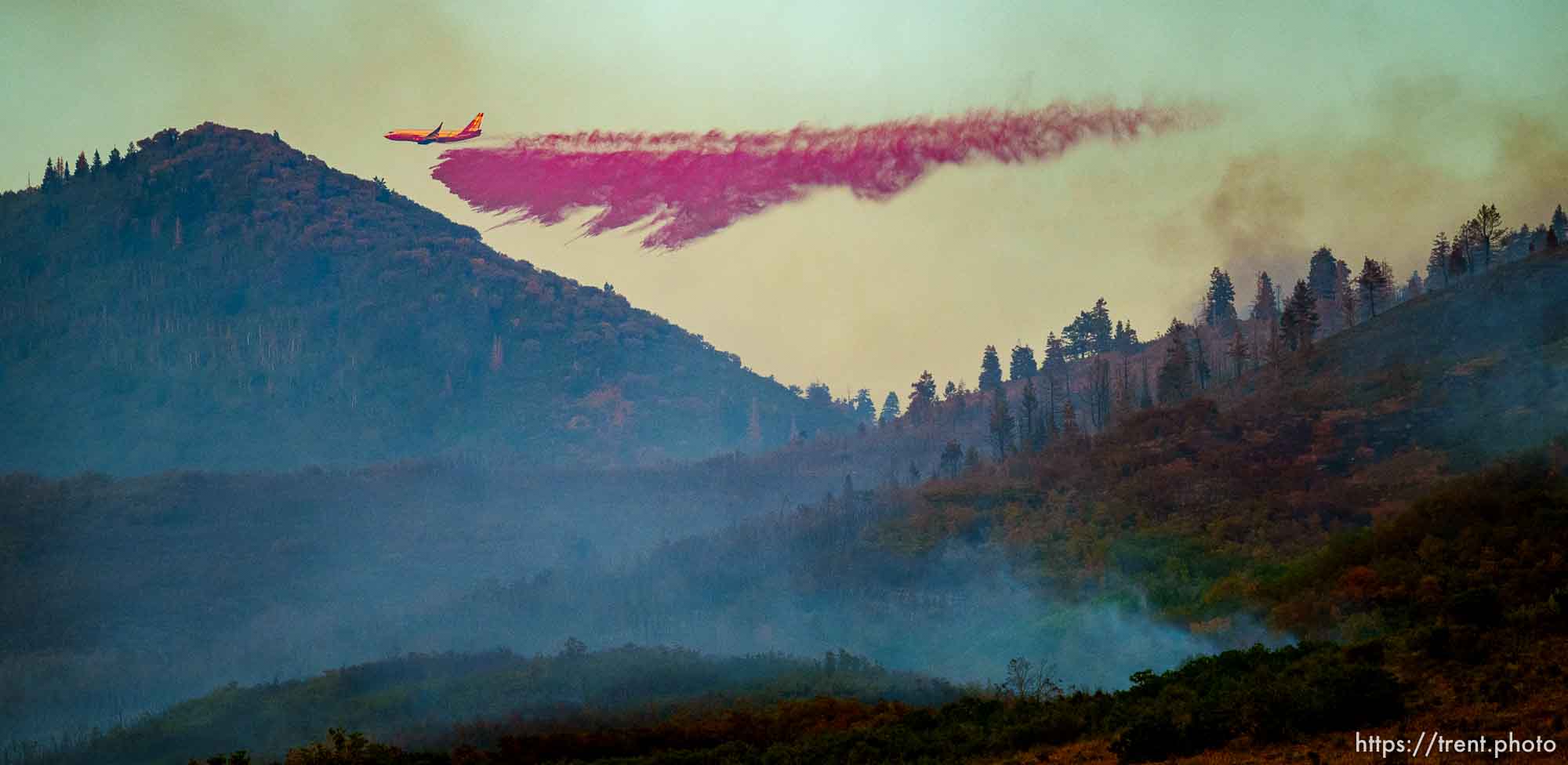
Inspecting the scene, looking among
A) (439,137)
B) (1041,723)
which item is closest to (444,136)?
(439,137)

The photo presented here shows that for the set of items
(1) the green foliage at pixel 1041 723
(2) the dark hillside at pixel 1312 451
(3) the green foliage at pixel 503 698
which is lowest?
(1) the green foliage at pixel 1041 723

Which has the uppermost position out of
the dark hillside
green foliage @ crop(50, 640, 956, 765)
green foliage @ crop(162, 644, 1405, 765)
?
the dark hillside

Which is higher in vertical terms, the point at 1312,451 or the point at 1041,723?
the point at 1312,451

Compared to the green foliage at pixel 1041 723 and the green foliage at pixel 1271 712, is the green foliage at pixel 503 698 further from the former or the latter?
the green foliage at pixel 1271 712

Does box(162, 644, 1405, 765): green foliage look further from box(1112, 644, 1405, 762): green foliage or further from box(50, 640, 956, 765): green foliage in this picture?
box(50, 640, 956, 765): green foliage

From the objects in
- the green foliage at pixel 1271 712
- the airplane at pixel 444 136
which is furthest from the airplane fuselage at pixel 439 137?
the green foliage at pixel 1271 712

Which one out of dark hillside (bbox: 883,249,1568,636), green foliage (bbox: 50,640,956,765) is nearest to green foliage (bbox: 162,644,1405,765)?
green foliage (bbox: 50,640,956,765)

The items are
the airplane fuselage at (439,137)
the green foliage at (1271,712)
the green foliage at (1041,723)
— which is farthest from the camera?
the airplane fuselage at (439,137)

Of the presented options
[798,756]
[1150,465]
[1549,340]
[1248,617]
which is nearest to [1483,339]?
[1549,340]

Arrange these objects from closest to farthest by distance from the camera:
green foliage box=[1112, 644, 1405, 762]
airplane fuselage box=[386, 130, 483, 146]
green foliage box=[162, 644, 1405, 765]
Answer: green foliage box=[1112, 644, 1405, 762] → green foliage box=[162, 644, 1405, 765] → airplane fuselage box=[386, 130, 483, 146]

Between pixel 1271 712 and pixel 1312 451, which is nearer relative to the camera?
pixel 1271 712

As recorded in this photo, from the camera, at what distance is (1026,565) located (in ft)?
607

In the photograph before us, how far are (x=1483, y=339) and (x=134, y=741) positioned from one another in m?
157

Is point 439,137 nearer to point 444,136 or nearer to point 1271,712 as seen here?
point 444,136
